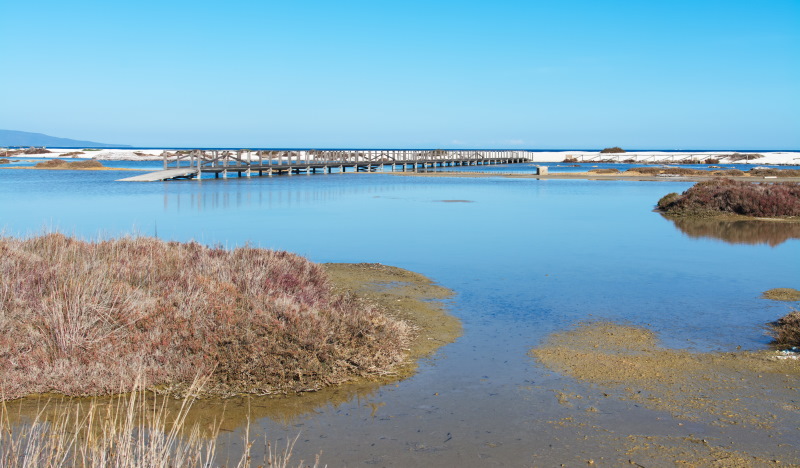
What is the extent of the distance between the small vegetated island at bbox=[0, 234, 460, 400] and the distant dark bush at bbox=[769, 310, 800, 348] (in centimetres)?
432

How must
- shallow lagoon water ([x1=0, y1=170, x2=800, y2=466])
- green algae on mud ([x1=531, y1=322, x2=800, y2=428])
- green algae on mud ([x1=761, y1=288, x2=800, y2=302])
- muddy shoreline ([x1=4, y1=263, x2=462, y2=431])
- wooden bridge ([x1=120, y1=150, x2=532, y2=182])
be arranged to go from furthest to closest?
1. wooden bridge ([x1=120, y1=150, x2=532, y2=182])
2. green algae on mud ([x1=761, y1=288, x2=800, y2=302])
3. green algae on mud ([x1=531, y1=322, x2=800, y2=428])
4. muddy shoreline ([x1=4, y1=263, x2=462, y2=431])
5. shallow lagoon water ([x1=0, y1=170, x2=800, y2=466])

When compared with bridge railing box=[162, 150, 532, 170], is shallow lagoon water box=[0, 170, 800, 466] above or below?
below

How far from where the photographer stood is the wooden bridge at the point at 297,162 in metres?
51.8

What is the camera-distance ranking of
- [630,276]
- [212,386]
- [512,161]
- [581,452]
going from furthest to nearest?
1. [512,161]
2. [630,276]
3. [212,386]
4. [581,452]

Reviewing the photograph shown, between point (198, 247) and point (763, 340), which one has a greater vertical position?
point (198, 247)

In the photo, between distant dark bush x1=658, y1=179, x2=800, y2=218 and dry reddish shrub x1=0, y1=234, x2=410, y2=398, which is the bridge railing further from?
dry reddish shrub x1=0, y1=234, x2=410, y2=398

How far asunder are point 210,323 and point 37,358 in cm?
178

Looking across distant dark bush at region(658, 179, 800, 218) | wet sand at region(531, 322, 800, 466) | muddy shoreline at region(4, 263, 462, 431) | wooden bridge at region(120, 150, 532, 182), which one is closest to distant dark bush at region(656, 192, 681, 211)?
distant dark bush at region(658, 179, 800, 218)

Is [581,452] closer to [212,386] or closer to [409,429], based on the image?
[409,429]

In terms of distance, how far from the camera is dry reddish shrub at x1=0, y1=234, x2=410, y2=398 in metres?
7.26

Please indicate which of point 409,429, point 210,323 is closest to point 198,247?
point 210,323

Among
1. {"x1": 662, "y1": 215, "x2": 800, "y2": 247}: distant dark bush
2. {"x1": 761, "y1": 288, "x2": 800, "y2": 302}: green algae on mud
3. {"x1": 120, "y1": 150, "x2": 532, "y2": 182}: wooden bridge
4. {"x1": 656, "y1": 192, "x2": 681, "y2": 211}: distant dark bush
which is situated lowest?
{"x1": 761, "y1": 288, "x2": 800, "y2": 302}: green algae on mud

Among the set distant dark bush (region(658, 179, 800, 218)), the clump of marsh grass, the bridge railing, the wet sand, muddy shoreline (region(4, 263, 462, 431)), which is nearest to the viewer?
the clump of marsh grass

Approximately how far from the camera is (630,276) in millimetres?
14555
